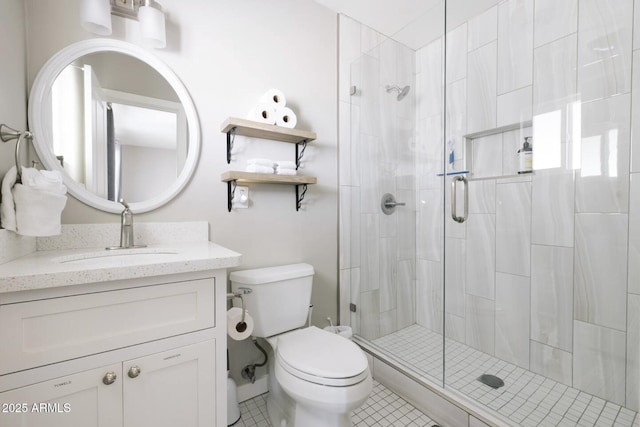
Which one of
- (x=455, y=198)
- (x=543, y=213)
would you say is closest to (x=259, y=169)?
(x=455, y=198)

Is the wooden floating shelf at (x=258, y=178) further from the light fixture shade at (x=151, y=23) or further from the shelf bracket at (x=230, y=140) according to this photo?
the light fixture shade at (x=151, y=23)

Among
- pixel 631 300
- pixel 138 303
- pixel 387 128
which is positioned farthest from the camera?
pixel 387 128

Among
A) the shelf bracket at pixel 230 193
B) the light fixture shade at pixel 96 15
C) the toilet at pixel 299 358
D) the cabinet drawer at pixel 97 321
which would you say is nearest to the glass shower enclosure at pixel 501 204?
the toilet at pixel 299 358

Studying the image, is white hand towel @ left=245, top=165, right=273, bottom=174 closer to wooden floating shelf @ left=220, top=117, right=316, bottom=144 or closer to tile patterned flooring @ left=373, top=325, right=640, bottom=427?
wooden floating shelf @ left=220, top=117, right=316, bottom=144

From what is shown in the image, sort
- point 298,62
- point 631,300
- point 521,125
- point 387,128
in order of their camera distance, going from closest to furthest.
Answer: point 631,300 → point 521,125 → point 298,62 → point 387,128

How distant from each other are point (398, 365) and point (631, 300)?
112 centimetres

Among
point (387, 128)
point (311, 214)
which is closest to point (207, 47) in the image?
point (311, 214)

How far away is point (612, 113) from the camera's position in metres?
1.27

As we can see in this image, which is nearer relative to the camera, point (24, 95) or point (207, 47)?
point (24, 95)

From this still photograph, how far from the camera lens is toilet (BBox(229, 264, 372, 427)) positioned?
1041 mm

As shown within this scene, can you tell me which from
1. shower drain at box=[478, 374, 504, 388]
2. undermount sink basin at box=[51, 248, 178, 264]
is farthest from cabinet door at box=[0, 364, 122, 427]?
shower drain at box=[478, 374, 504, 388]

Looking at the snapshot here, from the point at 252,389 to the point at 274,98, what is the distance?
166 centimetres

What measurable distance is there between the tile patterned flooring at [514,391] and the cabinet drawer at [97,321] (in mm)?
1308

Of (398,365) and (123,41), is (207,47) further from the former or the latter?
(398,365)
